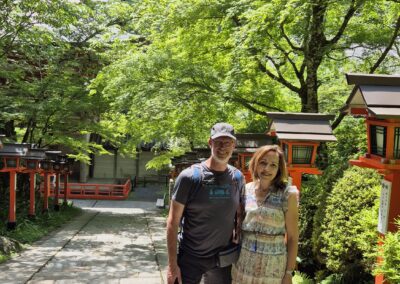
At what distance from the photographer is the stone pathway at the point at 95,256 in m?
7.51

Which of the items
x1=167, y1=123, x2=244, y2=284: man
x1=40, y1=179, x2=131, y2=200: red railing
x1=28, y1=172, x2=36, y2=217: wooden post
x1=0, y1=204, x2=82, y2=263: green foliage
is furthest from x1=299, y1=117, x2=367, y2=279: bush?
x1=40, y1=179, x2=131, y2=200: red railing

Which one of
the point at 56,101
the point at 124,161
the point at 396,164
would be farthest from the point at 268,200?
the point at 124,161

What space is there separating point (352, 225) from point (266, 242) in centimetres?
214

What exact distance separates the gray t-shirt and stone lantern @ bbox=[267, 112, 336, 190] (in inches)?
116

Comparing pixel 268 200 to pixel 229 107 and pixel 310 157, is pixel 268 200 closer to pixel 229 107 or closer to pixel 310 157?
pixel 310 157

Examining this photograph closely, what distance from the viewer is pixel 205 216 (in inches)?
130

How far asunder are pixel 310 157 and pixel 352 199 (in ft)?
3.87

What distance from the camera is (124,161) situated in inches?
1257

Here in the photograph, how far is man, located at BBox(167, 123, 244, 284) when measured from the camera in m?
3.27

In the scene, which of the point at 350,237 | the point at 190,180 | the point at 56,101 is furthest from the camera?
the point at 56,101

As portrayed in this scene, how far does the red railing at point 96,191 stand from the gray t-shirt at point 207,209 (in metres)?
24.3

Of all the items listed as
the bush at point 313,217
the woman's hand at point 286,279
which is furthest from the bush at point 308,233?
the woman's hand at point 286,279

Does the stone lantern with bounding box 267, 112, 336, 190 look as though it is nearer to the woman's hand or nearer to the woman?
the woman

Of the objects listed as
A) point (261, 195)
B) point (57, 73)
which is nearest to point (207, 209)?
point (261, 195)
